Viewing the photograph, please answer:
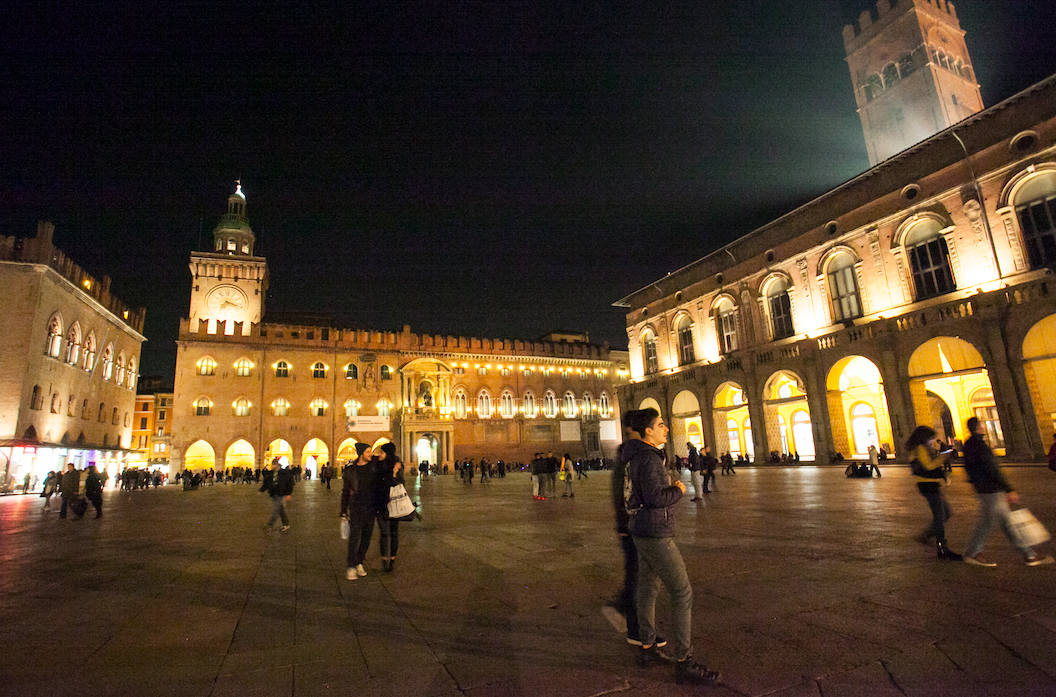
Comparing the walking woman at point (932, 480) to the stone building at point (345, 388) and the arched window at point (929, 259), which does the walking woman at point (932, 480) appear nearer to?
the arched window at point (929, 259)

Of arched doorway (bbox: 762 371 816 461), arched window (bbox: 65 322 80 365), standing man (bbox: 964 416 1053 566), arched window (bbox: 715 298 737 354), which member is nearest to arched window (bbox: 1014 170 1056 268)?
arched doorway (bbox: 762 371 816 461)

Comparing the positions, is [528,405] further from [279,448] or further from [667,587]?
[667,587]

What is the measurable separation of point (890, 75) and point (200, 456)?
65272 millimetres

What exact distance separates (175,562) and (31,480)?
29300 mm

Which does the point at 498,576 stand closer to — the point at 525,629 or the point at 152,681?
the point at 525,629

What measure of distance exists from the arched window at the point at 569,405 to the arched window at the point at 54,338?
127ft

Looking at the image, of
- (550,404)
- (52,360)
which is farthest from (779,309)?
(52,360)

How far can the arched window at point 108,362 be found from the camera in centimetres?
3621

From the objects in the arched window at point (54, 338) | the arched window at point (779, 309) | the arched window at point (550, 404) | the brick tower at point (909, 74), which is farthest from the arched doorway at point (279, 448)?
the brick tower at point (909, 74)

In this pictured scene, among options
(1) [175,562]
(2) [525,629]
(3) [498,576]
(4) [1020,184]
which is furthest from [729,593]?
(4) [1020,184]

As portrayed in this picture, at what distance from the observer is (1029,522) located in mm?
4762

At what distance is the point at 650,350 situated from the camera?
35406mm

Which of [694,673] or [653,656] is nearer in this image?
[694,673]

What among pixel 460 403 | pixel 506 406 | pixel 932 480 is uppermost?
pixel 460 403
